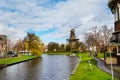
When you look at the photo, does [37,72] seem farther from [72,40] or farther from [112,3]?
[72,40]

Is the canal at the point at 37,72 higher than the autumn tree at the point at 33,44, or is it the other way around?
the autumn tree at the point at 33,44

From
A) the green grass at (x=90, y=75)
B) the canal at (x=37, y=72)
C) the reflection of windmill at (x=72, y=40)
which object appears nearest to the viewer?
the green grass at (x=90, y=75)

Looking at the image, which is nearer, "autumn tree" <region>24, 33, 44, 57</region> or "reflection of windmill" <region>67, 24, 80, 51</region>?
"autumn tree" <region>24, 33, 44, 57</region>

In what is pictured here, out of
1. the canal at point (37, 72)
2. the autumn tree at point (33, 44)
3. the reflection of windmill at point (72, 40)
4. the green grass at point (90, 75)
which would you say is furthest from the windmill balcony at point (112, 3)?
the reflection of windmill at point (72, 40)

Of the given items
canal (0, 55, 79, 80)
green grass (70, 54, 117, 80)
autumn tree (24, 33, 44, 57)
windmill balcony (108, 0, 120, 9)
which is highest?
windmill balcony (108, 0, 120, 9)

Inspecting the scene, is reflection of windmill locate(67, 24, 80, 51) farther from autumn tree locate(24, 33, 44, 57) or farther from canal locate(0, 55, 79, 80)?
canal locate(0, 55, 79, 80)

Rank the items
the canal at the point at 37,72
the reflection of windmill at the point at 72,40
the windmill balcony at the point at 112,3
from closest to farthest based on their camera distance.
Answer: the canal at the point at 37,72 → the windmill balcony at the point at 112,3 → the reflection of windmill at the point at 72,40

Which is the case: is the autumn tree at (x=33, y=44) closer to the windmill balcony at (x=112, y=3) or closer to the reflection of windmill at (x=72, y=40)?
the reflection of windmill at (x=72, y=40)

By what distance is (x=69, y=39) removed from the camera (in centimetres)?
14225

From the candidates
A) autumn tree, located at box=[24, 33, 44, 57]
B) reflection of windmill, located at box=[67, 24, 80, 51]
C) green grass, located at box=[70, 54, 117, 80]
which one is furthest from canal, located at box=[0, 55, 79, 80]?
reflection of windmill, located at box=[67, 24, 80, 51]

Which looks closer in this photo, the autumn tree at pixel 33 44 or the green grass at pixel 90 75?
the green grass at pixel 90 75

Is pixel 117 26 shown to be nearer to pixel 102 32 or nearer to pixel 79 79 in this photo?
pixel 79 79

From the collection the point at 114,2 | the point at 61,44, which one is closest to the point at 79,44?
the point at 61,44

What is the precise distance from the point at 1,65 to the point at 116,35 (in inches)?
994
